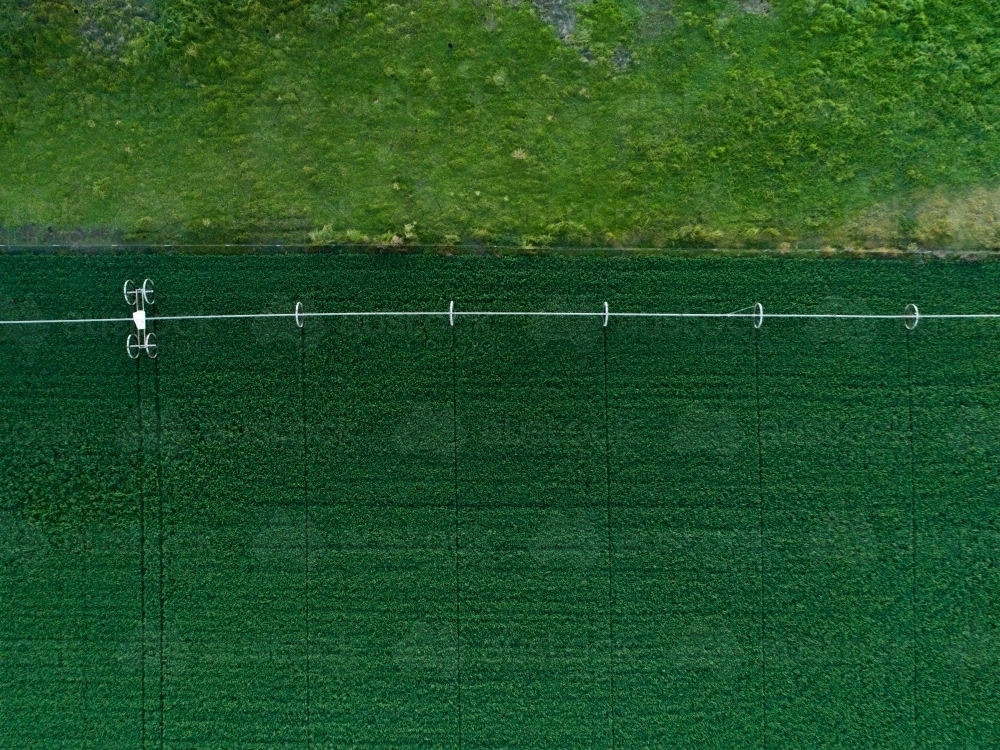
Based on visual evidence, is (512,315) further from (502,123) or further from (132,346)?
(132,346)

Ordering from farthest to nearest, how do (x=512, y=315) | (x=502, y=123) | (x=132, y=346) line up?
(x=502, y=123)
(x=512, y=315)
(x=132, y=346)

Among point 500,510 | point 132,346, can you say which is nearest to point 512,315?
point 500,510

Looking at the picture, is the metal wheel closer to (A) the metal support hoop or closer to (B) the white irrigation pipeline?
(A) the metal support hoop

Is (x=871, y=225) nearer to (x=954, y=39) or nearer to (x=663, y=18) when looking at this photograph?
(x=954, y=39)

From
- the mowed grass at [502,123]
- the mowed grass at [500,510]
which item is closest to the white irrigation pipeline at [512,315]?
the mowed grass at [500,510]

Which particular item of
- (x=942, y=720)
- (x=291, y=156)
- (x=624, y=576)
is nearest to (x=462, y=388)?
(x=624, y=576)

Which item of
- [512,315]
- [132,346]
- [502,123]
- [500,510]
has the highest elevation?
[502,123]

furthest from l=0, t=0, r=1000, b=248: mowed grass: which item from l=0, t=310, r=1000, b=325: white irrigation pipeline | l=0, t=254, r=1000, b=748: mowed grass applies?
l=0, t=310, r=1000, b=325: white irrigation pipeline
